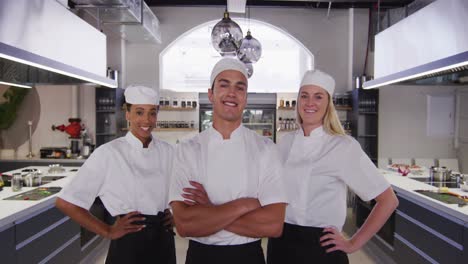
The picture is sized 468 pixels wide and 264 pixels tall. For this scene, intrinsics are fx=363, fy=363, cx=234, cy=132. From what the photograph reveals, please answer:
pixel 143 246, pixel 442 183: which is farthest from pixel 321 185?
pixel 442 183

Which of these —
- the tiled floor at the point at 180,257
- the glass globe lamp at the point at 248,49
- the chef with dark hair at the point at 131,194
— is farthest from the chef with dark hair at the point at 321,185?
the tiled floor at the point at 180,257

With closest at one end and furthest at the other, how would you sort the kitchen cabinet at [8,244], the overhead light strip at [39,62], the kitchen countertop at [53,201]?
the overhead light strip at [39,62] → the kitchen cabinet at [8,244] → the kitchen countertop at [53,201]

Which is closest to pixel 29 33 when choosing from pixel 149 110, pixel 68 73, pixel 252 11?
pixel 68 73

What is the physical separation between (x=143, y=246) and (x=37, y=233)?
133cm

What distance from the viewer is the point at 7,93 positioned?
240 inches

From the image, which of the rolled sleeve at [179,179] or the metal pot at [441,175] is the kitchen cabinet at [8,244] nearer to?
the rolled sleeve at [179,179]

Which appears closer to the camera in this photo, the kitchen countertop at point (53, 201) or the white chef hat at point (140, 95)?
the white chef hat at point (140, 95)

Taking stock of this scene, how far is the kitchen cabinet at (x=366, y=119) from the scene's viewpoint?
19.6ft

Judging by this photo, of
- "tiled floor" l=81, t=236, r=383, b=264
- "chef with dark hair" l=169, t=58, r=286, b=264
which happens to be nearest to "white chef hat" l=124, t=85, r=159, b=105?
"chef with dark hair" l=169, t=58, r=286, b=264

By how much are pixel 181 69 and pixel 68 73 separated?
176 inches

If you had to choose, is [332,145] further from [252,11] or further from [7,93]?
[7,93]

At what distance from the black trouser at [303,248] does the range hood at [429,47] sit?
1.59 metres

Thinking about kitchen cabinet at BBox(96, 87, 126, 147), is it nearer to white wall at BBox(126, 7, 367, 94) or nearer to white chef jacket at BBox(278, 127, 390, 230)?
white wall at BBox(126, 7, 367, 94)

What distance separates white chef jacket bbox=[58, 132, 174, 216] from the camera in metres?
1.77
